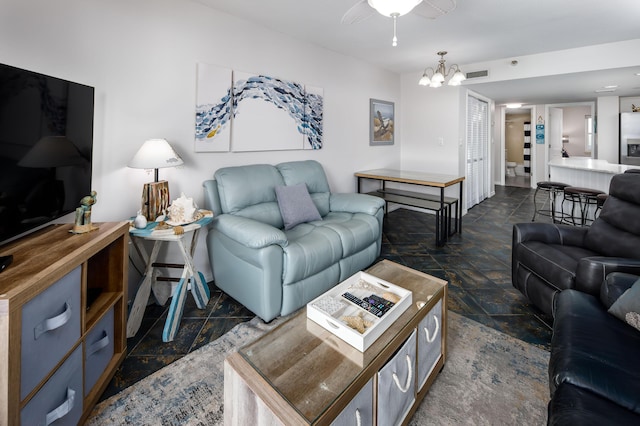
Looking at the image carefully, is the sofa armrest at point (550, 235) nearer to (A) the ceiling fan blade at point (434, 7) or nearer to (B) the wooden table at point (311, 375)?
→ (B) the wooden table at point (311, 375)

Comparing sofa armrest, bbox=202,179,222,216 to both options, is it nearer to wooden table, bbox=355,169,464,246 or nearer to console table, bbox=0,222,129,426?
console table, bbox=0,222,129,426

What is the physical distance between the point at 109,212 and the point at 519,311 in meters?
3.08

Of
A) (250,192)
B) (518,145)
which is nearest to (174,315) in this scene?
(250,192)

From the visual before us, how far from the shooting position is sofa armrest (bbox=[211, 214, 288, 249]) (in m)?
2.02

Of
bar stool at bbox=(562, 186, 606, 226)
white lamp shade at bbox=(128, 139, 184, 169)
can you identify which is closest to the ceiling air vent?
bar stool at bbox=(562, 186, 606, 226)

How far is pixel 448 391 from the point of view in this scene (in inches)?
60.8

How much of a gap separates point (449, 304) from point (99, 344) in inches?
88.9

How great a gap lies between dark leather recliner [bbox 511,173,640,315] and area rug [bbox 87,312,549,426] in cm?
46

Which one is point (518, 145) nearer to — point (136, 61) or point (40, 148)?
point (136, 61)

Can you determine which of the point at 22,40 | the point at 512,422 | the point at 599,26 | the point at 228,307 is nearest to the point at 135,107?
the point at 22,40

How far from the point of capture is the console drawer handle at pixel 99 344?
1.44 m

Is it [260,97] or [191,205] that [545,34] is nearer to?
[260,97]

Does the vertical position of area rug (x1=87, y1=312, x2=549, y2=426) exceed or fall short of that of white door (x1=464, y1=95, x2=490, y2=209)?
it falls short

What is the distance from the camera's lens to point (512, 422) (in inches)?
54.1
